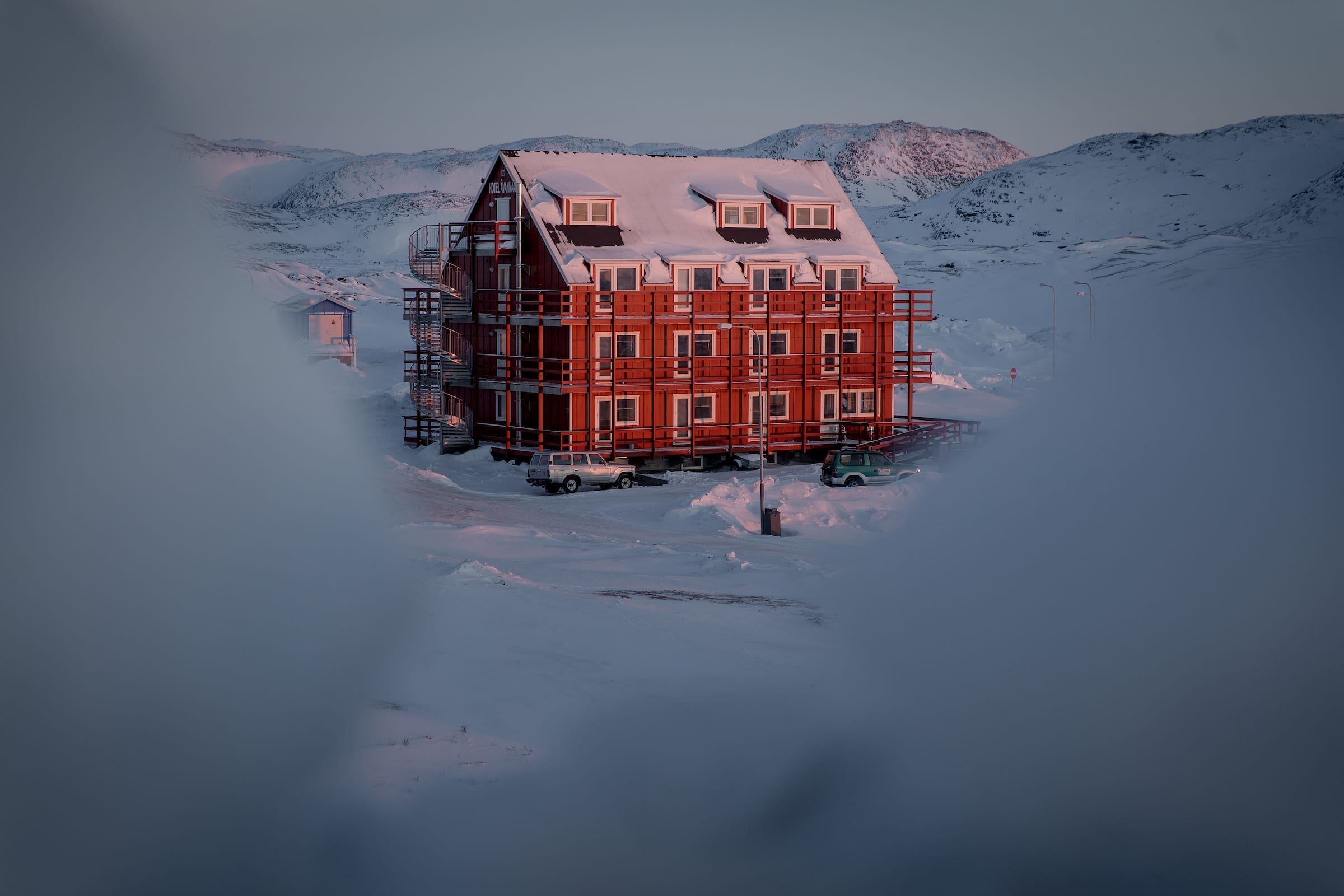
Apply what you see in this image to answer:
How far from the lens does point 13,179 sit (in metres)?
23.7

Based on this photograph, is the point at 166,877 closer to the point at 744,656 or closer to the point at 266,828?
the point at 266,828

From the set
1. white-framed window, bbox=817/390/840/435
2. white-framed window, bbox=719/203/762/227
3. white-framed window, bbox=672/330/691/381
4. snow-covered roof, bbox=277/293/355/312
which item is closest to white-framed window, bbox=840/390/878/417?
white-framed window, bbox=817/390/840/435

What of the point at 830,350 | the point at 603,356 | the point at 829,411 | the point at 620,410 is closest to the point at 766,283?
the point at 830,350

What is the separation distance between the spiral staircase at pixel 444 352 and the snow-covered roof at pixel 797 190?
12575 mm

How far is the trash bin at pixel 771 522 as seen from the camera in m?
38.5

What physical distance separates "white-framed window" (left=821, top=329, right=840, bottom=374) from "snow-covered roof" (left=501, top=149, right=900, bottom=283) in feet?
7.99

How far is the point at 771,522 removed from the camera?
126 feet

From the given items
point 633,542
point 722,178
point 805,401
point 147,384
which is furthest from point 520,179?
point 147,384

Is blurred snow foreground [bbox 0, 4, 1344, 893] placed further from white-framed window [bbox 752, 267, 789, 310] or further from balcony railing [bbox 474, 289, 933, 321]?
white-framed window [bbox 752, 267, 789, 310]

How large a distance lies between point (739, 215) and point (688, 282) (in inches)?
193

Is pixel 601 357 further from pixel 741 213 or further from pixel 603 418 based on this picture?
pixel 741 213

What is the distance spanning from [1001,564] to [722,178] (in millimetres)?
31873

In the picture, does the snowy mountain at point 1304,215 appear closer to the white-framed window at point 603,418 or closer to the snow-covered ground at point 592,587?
the snow-covered ground at point 592,587

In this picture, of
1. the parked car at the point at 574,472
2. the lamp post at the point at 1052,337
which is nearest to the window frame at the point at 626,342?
the parked car at the point at 574,472
